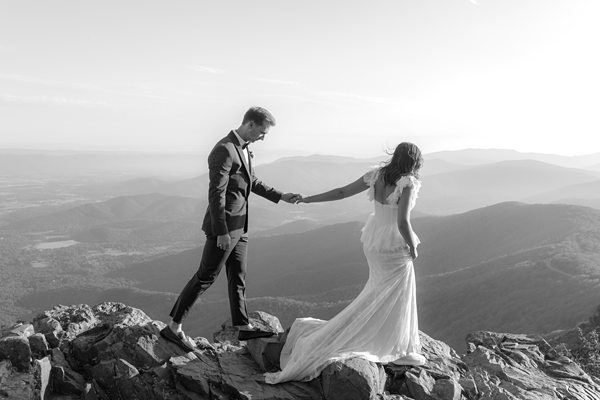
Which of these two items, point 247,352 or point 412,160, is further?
point 247,352

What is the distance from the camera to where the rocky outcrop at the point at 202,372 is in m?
6.64

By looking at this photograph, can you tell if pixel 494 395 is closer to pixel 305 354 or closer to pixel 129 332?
pixel 305 354

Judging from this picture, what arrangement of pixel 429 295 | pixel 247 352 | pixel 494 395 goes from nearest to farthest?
pixel 494 395 → pixel 247 352 → pixel 429 295

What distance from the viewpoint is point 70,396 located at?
693 cm

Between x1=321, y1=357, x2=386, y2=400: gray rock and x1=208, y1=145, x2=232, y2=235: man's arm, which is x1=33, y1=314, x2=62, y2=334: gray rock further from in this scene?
x1=321, y1=357, x2=386, y2=400: gray rock

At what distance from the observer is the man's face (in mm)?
7199

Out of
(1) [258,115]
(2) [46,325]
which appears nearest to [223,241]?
(1) [258,115]

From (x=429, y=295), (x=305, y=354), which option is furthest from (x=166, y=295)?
(x=305, y=354)

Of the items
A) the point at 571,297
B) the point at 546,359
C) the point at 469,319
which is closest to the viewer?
the point at 546,359

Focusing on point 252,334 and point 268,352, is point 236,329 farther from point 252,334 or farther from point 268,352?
point 268,352

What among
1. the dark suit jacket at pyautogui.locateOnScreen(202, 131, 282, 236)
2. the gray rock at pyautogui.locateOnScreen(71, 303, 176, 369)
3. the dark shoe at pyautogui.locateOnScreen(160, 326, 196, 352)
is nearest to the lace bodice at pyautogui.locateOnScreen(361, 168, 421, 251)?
the dark suit jacket at pyautogui.locateOnScreen(202, 131, 282, 236)

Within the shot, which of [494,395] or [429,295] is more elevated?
[494,395]

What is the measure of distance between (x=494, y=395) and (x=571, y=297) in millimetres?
79087

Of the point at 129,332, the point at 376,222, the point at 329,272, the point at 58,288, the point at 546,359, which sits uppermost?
the point at 376,222
